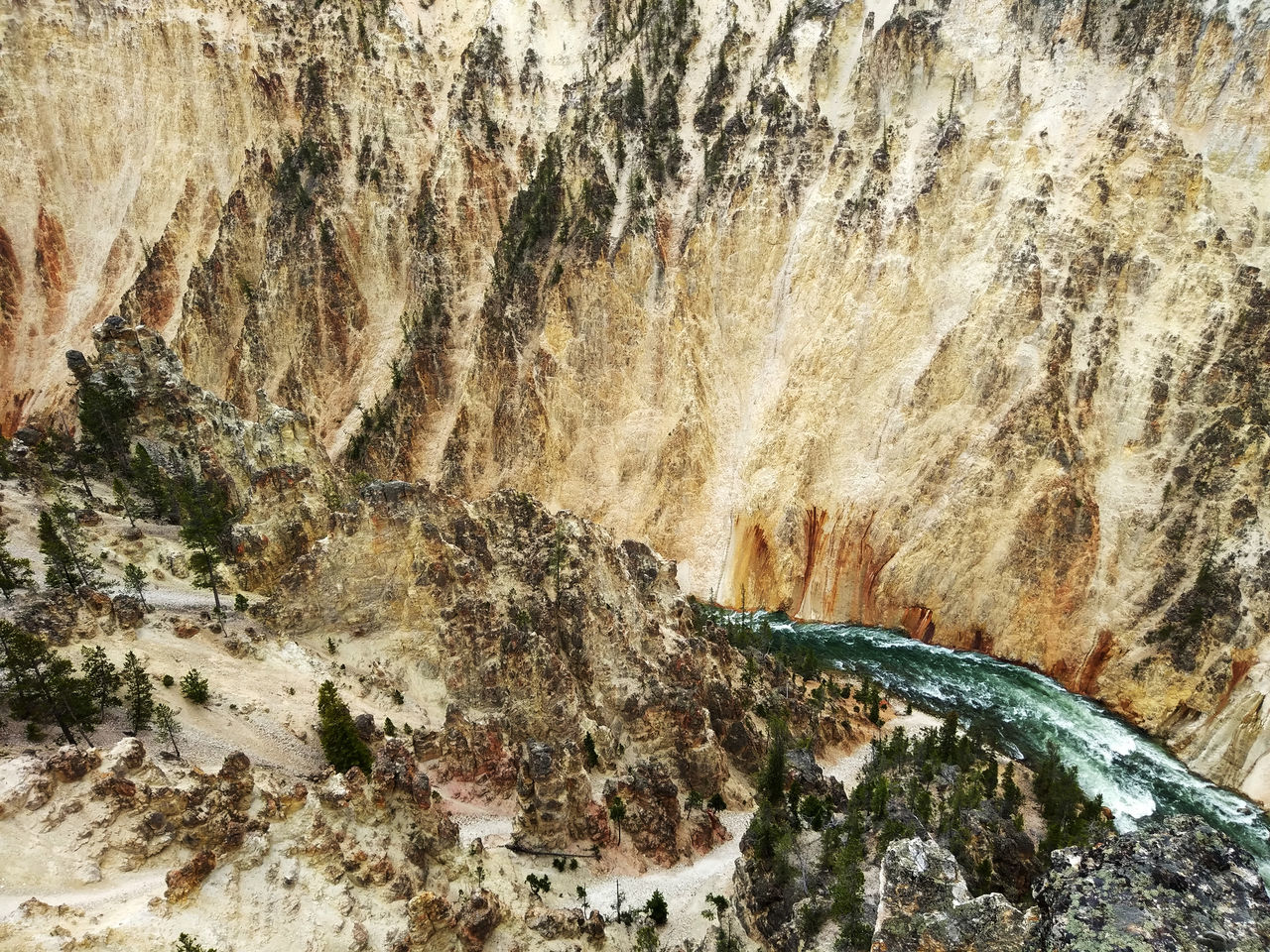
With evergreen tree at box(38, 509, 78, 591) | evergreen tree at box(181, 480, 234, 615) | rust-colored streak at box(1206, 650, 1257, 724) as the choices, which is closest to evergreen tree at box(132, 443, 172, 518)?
evergreen tree at box(181, 480, 234, 615)

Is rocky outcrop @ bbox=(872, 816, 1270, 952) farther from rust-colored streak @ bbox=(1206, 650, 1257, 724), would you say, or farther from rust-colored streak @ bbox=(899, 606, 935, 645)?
rust-colored streak @ bbox=(899, 606, 935, 645)

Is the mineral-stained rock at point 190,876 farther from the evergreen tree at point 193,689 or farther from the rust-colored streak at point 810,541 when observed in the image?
the rust-colored streak at point 810,541

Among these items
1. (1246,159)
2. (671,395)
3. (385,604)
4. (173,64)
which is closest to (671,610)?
(385,604)

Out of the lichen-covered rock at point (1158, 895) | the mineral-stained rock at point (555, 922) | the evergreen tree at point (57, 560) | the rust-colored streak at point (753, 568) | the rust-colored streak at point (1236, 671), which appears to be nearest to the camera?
the lichen-covered rock at point (1158, 895)

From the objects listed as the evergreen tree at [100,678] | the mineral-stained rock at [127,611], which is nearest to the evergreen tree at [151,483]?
the mineral-stained rock at [127,611]

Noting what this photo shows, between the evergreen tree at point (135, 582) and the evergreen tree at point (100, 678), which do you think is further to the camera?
the evergreen tree at point (135, 582)

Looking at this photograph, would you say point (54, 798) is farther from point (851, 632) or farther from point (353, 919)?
point (851, 632)

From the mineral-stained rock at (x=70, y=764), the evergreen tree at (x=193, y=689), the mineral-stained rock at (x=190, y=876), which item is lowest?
the evergreen tree at (x=193, y=689)
